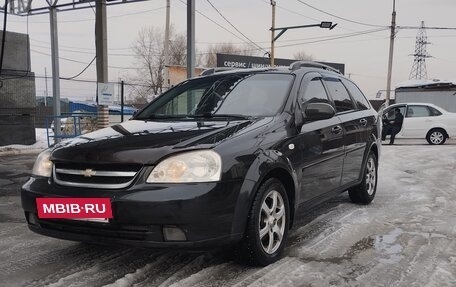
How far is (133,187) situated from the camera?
3.22 m

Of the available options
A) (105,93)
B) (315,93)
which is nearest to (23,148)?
(105,93)

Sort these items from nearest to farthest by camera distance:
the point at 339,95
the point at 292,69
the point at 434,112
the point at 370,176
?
the point at 292,69
the point at 339,95
the point at 370,176
the point at 434,112

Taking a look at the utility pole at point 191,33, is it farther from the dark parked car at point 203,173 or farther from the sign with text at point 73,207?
the sign with text at point 73,207

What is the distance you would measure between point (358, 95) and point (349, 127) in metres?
1.03

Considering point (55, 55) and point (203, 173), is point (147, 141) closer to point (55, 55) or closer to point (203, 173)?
point (203, 173)

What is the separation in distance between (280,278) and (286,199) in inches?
28.0

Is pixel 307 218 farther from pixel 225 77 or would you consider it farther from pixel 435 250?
pixel 225 77

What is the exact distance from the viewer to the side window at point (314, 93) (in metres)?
4.65

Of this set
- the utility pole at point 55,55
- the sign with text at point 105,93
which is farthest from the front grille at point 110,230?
the utility pole at point 55,55

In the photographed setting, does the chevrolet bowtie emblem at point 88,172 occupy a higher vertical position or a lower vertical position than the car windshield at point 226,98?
lower

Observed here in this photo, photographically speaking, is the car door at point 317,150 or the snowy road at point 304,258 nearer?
the snowy road at point 304,258

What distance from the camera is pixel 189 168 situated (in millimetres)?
3281

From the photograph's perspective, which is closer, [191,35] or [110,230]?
[110,230]

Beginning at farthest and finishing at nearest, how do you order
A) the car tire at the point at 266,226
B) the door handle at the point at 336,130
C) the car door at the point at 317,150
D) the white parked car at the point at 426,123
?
1. the white parked car at the point at 426,123
2. the door handle at the point at 336,130
3. the car door at the point at 317,150
4. the car tire at the point at 266,226
